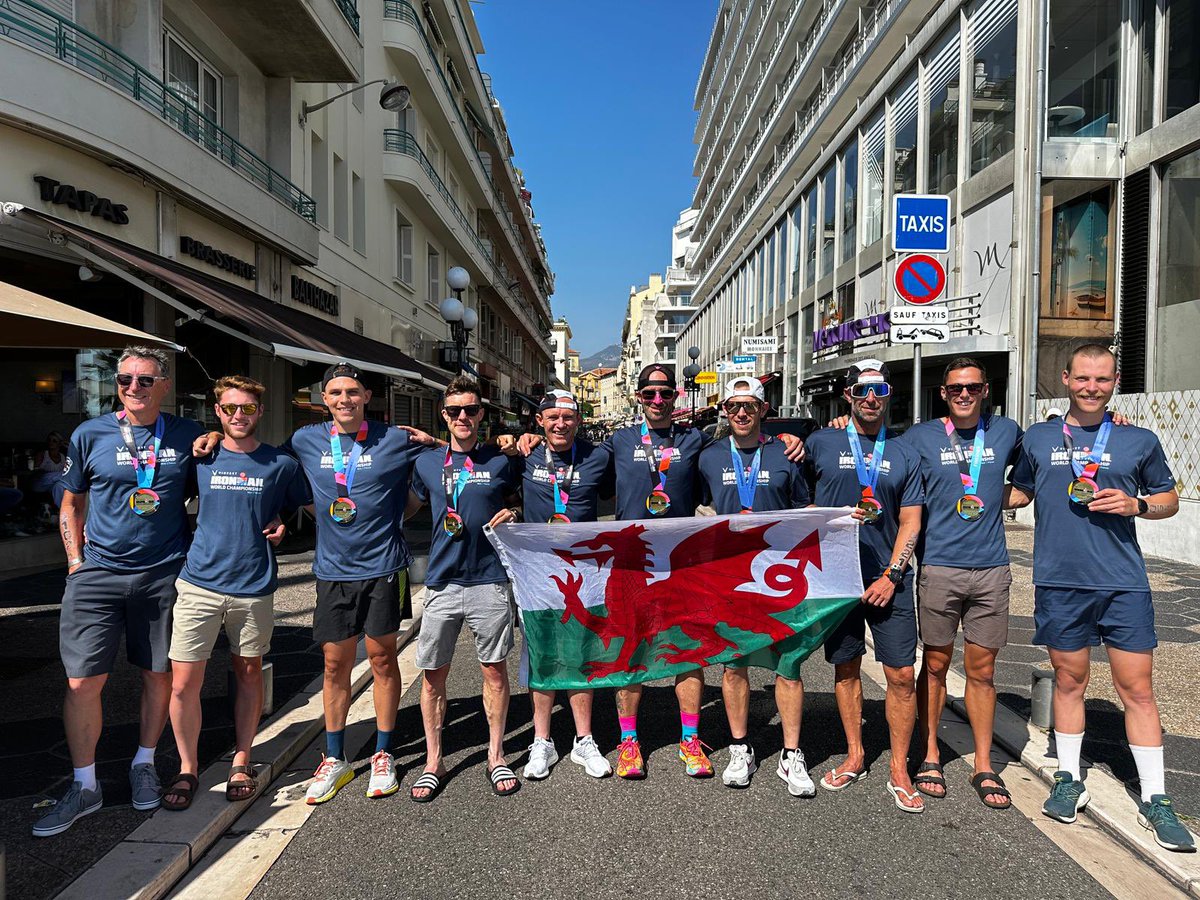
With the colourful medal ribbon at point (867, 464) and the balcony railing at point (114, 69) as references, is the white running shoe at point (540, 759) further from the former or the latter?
the balcony railing at point (114, 69)

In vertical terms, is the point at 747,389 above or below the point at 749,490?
above

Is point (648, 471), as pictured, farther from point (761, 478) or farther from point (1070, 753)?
point (1070, 753)

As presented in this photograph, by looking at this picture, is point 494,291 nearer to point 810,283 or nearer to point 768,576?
point 810,283

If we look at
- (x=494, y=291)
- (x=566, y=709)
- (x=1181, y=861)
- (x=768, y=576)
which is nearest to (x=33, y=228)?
(x=566, y=709)

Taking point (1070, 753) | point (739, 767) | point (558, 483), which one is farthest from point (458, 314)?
point (1070, 753)

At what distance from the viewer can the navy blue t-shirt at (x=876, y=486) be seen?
4148 mm

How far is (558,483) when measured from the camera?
4.42 metres

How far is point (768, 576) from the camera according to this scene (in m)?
4.47

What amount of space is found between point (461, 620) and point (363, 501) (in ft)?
2.74

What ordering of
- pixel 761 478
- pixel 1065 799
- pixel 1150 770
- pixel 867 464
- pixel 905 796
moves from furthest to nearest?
pixel 761 478
pixel 867 464
pixel 905 796
pixel 1065 799
pixel 1150 770

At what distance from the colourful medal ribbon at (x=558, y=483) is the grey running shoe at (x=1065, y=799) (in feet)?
9.31

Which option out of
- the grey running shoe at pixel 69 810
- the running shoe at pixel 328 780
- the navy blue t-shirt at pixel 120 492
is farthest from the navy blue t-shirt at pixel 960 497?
the grey running shoe at pixel 69 810

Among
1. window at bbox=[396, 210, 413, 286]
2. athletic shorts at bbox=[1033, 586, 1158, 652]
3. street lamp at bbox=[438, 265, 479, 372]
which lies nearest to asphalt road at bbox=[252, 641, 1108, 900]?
athletic shorts at bbox=[1033, 586, 1158, 652]

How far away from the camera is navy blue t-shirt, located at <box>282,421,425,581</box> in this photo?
13.5 ft
